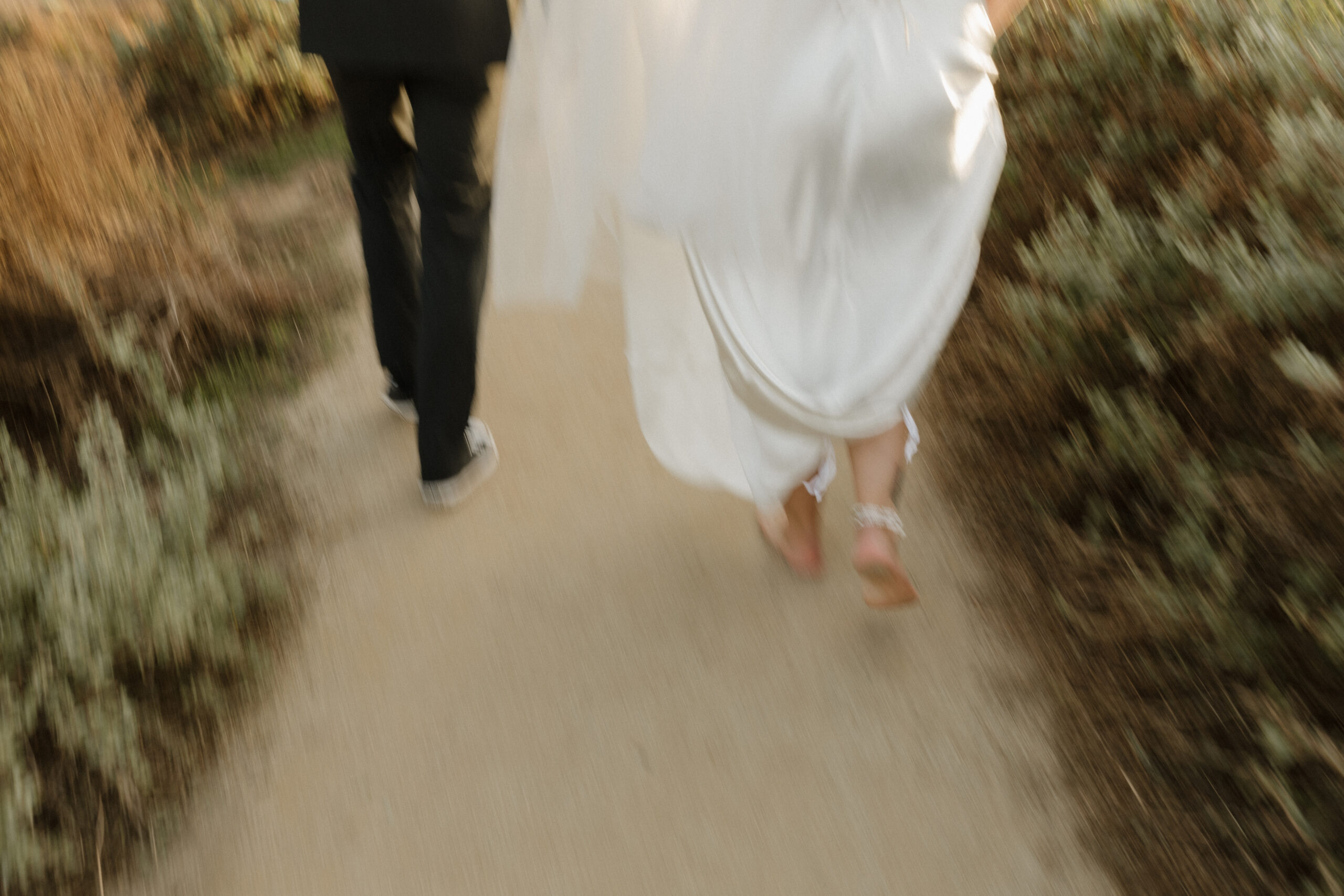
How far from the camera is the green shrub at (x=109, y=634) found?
6.67ft

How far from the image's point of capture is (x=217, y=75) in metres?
4.64

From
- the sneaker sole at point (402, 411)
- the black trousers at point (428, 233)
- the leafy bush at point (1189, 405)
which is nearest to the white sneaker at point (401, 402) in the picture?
the sneaker sole at point (402, 411)

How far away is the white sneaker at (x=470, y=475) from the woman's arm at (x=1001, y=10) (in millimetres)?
1670

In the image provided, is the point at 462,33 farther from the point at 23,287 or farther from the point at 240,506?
the point at 23,287

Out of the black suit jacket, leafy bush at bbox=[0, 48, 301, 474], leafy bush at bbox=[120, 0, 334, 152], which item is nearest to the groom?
the black suit jacket

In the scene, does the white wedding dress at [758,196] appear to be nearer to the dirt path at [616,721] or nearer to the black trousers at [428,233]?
the black trousers at [428,233]

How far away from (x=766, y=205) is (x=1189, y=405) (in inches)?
45.9

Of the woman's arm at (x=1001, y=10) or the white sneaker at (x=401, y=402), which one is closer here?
the woman's arm at (x=1001, y=10)

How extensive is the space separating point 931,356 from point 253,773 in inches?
71.4

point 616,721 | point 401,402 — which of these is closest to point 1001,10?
point 616,721

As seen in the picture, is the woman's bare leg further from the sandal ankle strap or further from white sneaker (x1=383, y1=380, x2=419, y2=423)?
white sneaker (x1=383, y1=380, x2=419, y2=423)

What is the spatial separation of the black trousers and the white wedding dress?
3.8 inches

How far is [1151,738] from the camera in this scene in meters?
2.12

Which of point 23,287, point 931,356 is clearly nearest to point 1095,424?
point 931,356
